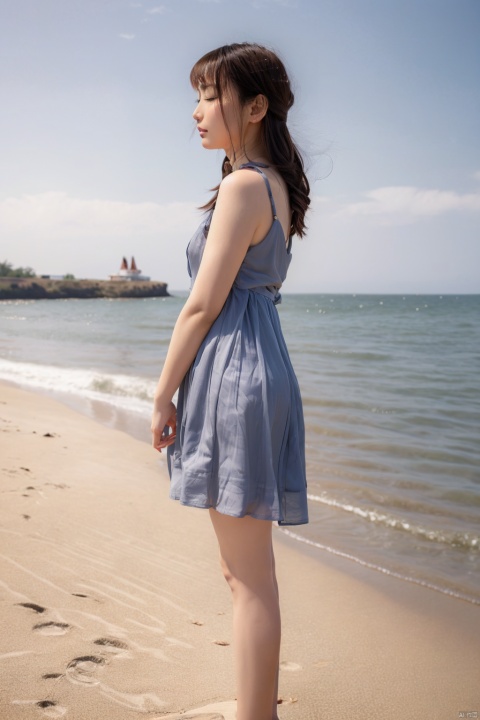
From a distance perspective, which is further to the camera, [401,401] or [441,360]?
[441,360]

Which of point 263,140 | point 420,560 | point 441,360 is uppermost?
point 263,140

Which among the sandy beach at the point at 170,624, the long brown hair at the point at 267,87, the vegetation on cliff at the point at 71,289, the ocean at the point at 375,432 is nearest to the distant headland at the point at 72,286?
the vegetation on cliff at the point at 71,289

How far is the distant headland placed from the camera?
6788 centimetres

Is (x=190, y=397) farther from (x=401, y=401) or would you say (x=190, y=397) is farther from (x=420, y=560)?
(x=401, y=401)

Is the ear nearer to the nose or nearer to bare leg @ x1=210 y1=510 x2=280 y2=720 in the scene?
the nose

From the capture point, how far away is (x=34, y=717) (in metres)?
1.91

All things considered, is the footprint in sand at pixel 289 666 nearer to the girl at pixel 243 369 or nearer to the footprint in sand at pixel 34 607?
the girl at pixel 243 369

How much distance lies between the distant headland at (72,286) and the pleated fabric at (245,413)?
68177mm

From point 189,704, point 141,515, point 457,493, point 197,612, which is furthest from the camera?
point 457,493

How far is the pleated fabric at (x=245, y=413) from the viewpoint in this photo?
1637 millimetres

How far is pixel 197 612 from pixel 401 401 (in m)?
6.49

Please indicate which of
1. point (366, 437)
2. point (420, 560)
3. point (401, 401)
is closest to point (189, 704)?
point (420, 560)

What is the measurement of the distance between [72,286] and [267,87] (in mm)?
74147

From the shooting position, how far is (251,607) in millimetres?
1719
